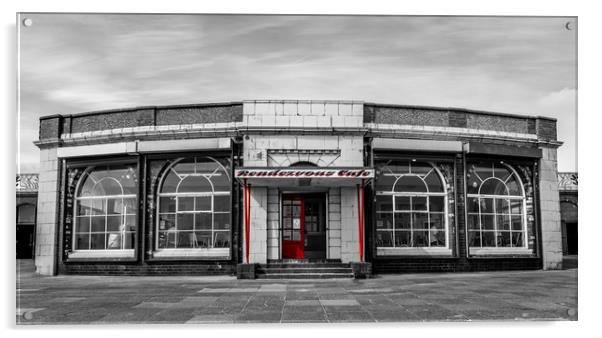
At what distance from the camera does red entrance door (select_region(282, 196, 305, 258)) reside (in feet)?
45.7

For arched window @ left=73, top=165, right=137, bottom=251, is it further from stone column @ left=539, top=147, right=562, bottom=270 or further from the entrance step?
stone column @ left=539, top=147, right=562, bottom=270

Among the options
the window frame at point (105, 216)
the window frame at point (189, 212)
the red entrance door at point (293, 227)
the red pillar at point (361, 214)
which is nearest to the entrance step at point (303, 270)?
the red pillar at point (361, 214)

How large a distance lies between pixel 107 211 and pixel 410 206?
25.8 feet

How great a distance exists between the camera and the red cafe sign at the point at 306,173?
38.7 feet

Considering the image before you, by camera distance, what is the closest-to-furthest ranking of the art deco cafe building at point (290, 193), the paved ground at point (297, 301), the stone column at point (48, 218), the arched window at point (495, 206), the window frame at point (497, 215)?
the paved ground at point (297, 301) < the stone column at point (48, 218) < the art deco cafe building at point (290, 193) < the window frame at point (497, 215) < the arched window at point (495, 206)

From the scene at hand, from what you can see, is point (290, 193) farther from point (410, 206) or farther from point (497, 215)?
point (497, 215)

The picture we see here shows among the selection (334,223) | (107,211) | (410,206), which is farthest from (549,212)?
(107,211)

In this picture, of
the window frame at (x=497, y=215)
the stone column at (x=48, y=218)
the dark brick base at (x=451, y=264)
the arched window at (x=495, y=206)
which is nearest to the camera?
the stone column at (x=48, y=218)

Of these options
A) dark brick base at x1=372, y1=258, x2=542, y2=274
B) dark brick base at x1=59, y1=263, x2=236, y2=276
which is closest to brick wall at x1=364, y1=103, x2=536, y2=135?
dark brick base at x1=372, y1=258, x2=542, y2=274

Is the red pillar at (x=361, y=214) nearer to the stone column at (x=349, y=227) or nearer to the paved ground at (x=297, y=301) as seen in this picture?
the stone column at (x=349, y=227)

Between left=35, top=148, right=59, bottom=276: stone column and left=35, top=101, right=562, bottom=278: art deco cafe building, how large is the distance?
0.04m

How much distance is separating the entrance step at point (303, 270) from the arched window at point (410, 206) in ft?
5.04

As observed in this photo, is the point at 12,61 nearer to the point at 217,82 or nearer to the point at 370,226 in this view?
the point at 217,82

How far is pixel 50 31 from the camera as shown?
752 centimetres
